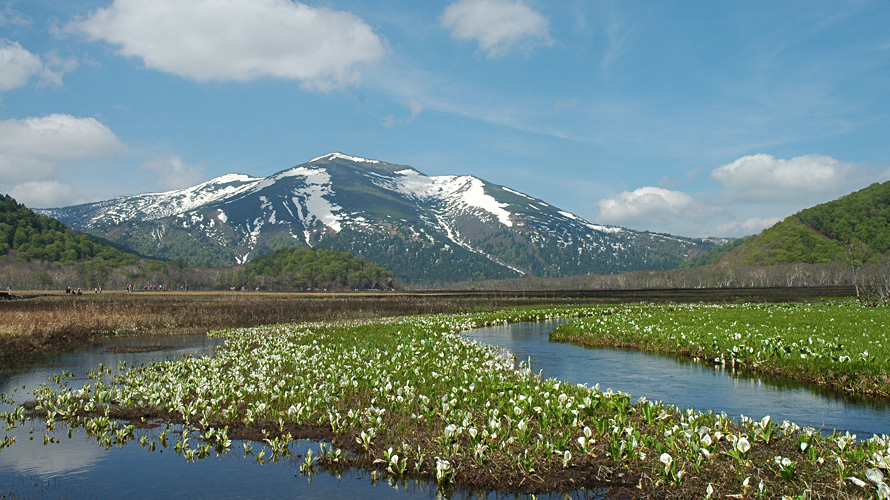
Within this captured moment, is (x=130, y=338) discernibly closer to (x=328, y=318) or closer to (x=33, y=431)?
(x=328, y=318)

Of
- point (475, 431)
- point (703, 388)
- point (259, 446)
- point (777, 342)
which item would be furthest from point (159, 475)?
point (777, 342)

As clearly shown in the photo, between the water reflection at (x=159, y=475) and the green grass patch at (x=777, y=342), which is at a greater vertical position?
the green grass patch at (x=777, y=342)

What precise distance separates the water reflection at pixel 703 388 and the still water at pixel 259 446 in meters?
0.03

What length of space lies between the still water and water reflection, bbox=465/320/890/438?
0.03 meters

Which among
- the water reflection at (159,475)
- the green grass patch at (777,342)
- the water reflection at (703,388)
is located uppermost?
the green grass patch at (777,342)

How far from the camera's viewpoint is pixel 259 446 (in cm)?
1516

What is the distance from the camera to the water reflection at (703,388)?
1720 cm

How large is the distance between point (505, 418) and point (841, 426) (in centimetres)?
919

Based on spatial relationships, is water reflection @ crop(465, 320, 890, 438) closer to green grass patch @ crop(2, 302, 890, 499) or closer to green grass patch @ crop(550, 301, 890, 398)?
green grass patch @ crop(550, 301, 890, 398)

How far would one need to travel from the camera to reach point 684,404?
61.4ft

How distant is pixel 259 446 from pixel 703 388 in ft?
51.2

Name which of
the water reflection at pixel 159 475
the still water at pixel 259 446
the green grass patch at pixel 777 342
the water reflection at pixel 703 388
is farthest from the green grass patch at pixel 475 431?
the green grass patch at pixel 777 342

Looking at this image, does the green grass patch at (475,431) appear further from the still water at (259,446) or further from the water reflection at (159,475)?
the still water at (259,446)

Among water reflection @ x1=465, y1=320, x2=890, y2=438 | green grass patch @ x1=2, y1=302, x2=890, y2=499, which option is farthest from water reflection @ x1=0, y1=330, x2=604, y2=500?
water reflection @ x1=465, y1=320, x2=890, y2=438
